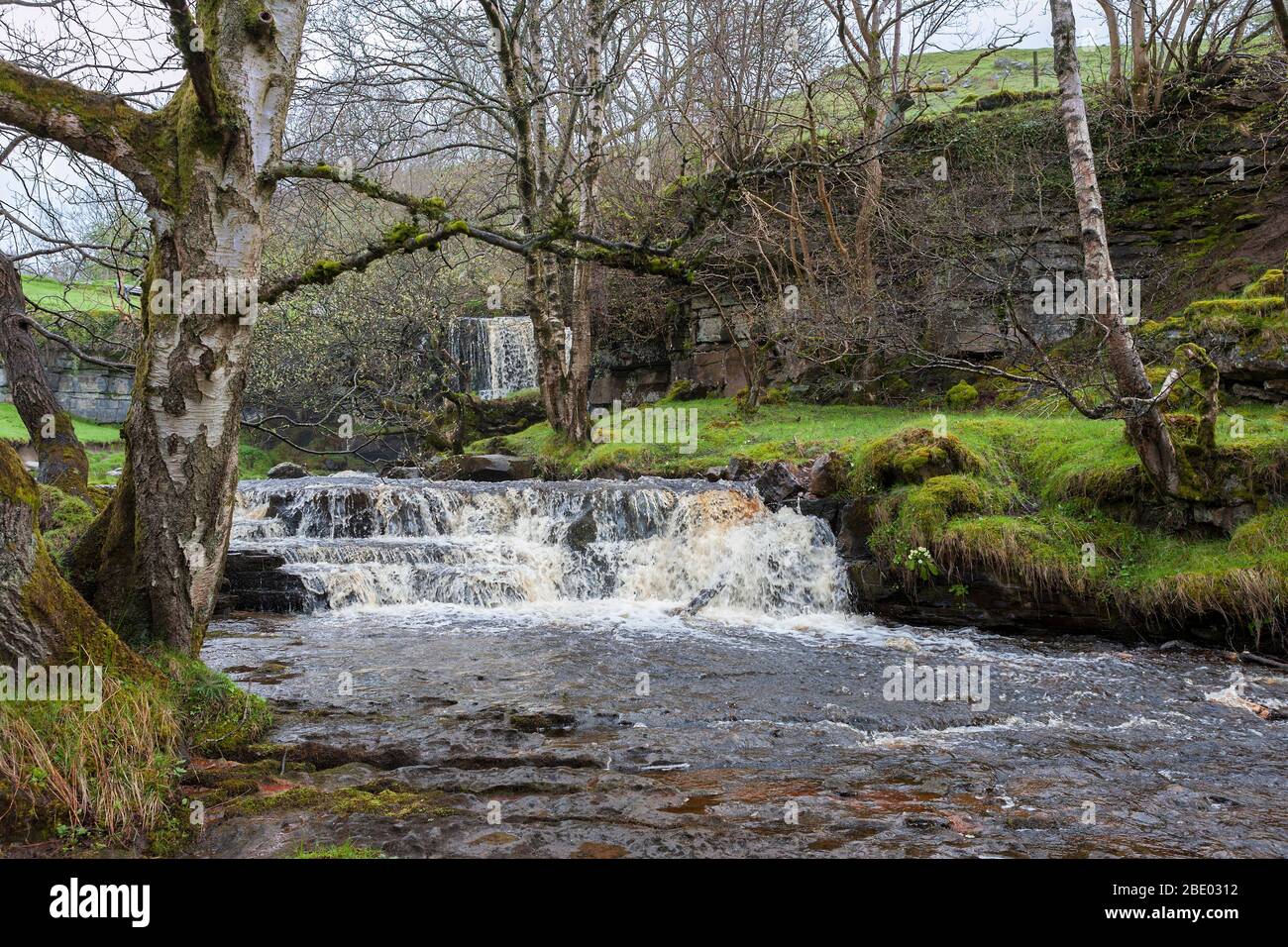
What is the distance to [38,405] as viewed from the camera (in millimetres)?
11953

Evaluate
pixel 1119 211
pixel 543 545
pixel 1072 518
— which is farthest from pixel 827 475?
pixel 1119 211

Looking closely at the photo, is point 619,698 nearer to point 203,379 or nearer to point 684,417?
point 203,379

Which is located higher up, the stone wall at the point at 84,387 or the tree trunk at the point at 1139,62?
the tree trunk at the point at 1139,62

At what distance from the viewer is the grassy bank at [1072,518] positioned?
359 inches

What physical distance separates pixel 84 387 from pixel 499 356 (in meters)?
16.1

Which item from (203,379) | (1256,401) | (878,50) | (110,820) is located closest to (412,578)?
(203,379)

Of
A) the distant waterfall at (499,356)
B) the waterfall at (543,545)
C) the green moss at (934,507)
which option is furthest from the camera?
the distant waterfall at (499,356)

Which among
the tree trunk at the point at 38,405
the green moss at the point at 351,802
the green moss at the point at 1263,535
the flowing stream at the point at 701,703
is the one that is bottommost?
the flowing stream at the point at 701,703

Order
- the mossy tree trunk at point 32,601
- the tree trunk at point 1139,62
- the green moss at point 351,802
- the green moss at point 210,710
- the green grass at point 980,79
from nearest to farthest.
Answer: the mossy tree trunk at point 32,601, the green moss at point 351,802, the green moss at point 210,710, the tree trunk at point 1139,62, the green grass at point 980,79

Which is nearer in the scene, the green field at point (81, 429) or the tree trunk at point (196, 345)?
the tree trunk at point (196, 345)

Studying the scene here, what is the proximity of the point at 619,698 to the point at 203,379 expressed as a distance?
429cm

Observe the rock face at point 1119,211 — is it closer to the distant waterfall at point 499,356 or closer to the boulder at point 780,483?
the boulder at point 780,483

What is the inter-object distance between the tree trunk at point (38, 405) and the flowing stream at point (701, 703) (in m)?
2.81

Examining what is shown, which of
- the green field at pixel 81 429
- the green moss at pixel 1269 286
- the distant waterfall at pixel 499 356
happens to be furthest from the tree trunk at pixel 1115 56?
the green field at pixel 81 429
